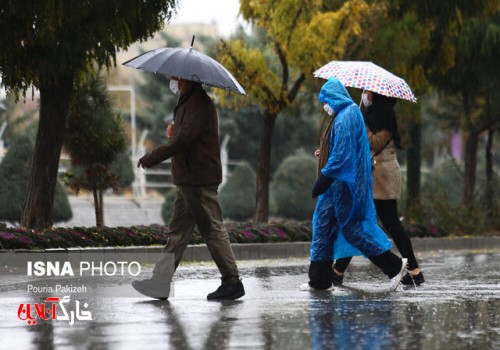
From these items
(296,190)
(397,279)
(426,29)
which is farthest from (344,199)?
(296,190)

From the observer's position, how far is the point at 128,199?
1687 inches

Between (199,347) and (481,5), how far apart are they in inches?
693

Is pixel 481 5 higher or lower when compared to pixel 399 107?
higher

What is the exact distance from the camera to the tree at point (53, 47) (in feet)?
51.1

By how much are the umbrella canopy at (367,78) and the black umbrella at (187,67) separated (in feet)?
5.63

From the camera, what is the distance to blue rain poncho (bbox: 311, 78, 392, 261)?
11219mm

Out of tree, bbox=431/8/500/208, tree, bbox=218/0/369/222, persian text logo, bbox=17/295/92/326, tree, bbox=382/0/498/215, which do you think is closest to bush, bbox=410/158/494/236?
tree, bbox=382/0/498/215

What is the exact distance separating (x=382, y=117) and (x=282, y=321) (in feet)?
12.7

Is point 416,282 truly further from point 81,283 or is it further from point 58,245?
point 58,245

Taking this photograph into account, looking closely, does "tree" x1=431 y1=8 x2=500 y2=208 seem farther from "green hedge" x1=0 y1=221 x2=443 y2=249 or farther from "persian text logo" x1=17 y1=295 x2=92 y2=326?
"persian text logo" x1=17 y1=295 x2=92 y2=326

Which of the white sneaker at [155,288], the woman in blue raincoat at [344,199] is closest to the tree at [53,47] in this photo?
the woman in blue raincoat at [344,199]

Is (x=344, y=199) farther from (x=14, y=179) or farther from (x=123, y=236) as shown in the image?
(x=14, y=179)

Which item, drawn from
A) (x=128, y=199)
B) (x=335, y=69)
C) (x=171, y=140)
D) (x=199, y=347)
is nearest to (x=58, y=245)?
(x=335, y=69)

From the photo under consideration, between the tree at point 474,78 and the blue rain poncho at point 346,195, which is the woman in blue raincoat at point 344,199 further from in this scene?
the tree at point 474,78
